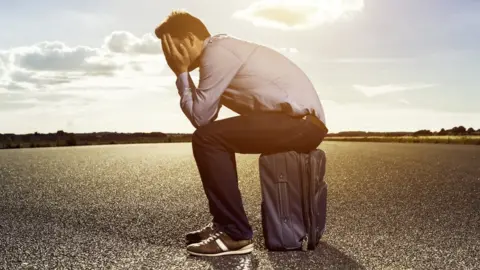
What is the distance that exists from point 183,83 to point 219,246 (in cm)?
110

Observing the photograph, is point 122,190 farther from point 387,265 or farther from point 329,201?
point 387,265

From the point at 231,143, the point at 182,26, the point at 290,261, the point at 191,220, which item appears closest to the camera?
the point at 290,261

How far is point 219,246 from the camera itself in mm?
4445

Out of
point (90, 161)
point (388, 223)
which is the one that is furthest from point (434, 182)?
point (90, 161)

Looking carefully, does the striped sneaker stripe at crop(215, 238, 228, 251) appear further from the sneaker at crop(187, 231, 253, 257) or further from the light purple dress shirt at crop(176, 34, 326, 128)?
the light purple dress shirt at crop(176, 34, 326, 128)

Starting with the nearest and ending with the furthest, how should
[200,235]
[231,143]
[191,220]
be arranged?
[231,143], [200,235], [191,220]

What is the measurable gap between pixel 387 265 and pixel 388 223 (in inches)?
59.0

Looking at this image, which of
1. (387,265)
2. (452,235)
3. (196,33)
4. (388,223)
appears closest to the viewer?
(387,265)

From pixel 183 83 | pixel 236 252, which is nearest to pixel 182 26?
pixel 183 83

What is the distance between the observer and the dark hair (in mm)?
4410

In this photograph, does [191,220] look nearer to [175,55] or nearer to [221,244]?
[221,244]

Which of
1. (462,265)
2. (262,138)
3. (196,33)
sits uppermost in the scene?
(196,33)

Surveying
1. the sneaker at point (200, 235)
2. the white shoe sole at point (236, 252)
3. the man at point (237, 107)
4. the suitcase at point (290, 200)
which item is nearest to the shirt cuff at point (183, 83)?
the man at point (237, 107)

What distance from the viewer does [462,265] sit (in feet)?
13.7
